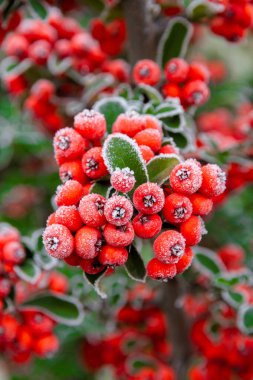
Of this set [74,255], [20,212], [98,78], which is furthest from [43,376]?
[74,255]

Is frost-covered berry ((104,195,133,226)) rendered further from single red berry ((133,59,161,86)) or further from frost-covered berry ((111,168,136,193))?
single red berry ((133,59,161,86))

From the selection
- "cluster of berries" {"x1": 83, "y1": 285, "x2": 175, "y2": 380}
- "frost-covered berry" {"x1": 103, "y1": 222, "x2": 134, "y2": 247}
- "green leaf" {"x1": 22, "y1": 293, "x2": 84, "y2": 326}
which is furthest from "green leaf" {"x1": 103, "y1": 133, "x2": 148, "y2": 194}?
"cluster of berries" {"x1": 83, "y1": 285, "x2": 175, "y2": 380}

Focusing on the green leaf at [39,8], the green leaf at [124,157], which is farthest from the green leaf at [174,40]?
the green leaf at [124,157]

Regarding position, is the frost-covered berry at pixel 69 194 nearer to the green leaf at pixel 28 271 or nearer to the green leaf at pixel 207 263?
the green leaf at pixel 28 271

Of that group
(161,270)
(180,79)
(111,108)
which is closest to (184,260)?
(161,270)

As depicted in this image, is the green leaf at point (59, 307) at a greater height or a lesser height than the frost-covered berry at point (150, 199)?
lesser

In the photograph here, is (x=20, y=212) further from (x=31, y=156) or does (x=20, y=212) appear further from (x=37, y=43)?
(x=37, y=43)
